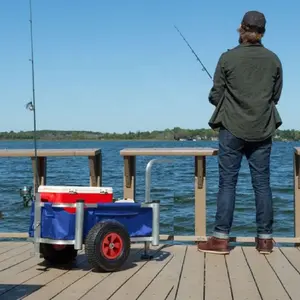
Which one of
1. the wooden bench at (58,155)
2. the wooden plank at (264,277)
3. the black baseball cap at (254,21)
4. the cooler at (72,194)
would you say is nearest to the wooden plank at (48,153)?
the wooden bench at (58,155)

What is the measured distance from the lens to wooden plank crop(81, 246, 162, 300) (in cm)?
328

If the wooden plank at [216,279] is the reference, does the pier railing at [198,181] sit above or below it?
above

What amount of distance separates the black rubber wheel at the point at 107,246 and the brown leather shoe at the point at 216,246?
0.79m

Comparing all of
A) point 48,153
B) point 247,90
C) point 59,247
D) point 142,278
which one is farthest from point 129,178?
point 142,278

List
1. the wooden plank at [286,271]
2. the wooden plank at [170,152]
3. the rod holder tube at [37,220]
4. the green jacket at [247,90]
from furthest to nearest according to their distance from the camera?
the wooden plank at [170,152] → the green jacket at [247,90] → the rod holder tube at [37,220] → the wooden plank at [286,271]

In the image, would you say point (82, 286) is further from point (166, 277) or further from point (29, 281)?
point (166, 277)

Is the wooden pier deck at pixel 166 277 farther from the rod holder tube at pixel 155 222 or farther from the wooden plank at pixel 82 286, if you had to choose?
the rod holder tube at pixel 155 222

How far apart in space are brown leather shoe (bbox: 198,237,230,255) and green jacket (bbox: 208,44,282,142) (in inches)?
28.6

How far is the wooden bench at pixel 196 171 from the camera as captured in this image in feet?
16.1

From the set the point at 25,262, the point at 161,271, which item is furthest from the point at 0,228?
the point at 161,271

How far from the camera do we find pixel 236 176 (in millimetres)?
4469

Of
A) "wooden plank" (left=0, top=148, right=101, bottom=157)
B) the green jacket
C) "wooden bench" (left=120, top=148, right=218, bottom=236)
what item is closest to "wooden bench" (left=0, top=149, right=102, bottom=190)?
"wooden plank" (left=0, top=148, right=101, bottom=157)

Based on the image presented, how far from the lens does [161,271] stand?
3.87 meters

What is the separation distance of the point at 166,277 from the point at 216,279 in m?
0.29
